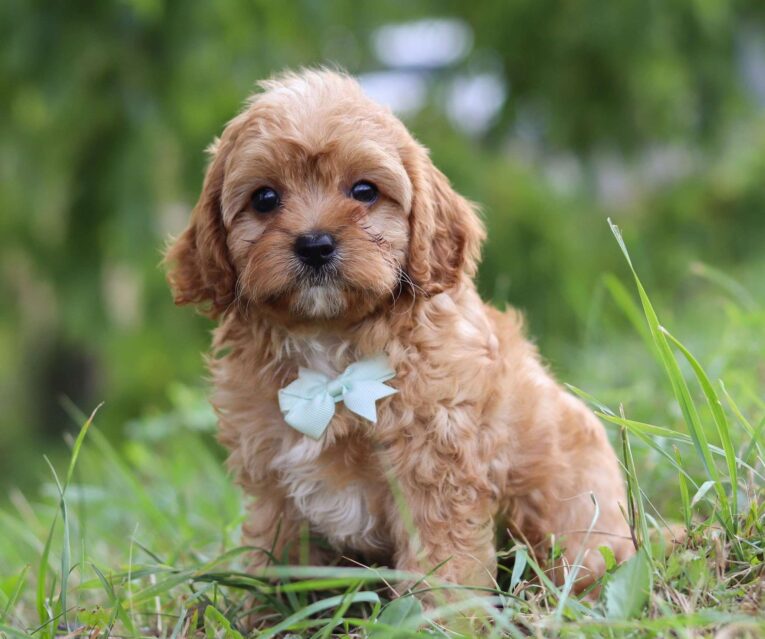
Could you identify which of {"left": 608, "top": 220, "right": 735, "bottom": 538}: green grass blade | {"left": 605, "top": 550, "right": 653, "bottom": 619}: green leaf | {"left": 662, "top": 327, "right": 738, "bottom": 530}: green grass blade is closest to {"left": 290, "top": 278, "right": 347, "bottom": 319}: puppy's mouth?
{"left": 608, "top": 220, "right": 735, "bottom": 538}: green grass blade

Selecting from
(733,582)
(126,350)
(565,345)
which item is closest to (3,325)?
(126,350)

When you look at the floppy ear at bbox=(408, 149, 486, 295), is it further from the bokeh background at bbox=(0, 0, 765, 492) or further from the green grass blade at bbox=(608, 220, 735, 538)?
the bokeh background at bbox=(0, 0, 765, 492)

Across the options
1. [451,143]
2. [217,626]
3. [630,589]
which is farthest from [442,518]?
[451,143]

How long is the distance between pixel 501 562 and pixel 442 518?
541mm

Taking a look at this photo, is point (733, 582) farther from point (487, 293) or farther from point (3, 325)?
point (3, 325)

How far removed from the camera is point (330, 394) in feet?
9.14

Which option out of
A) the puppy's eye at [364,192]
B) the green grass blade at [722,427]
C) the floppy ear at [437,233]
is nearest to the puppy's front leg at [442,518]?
the floppy ear at [437,233]

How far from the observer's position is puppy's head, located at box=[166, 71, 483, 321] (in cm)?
275

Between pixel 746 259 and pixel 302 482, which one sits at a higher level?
pixel 302 482

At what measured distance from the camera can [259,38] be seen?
684 cm

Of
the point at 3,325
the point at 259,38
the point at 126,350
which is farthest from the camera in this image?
the point at 3,325

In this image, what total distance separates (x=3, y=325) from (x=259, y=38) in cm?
373

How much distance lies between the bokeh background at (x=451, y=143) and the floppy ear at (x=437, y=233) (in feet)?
7.33

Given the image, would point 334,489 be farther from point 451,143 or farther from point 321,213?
point 451,143
